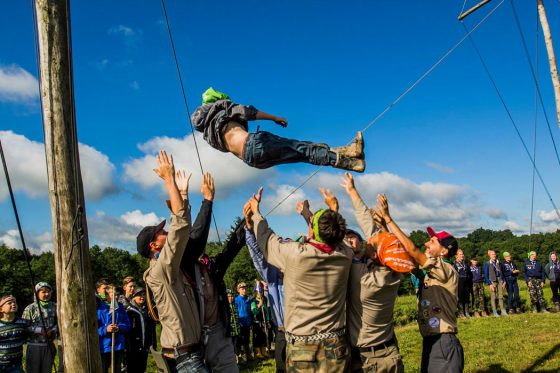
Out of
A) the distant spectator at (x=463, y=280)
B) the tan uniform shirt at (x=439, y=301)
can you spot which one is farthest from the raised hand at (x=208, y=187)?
the distant spectator at (x=463, y=280)

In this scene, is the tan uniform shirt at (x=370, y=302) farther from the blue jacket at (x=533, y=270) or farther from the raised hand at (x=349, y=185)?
the blue jacket at (x=533, y=270)

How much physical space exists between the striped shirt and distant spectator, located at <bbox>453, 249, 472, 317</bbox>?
10.6m

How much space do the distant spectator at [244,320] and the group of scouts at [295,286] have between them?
7.69 m

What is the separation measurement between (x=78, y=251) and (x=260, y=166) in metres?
1.70

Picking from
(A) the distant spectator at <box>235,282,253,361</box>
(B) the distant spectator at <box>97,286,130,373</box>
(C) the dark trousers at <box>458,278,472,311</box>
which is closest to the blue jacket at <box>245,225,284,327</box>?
(B) the distant spectator at <box>97,286,130,373</box>

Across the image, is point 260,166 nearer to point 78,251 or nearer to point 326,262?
point 326,262

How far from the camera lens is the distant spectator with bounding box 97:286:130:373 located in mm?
7203

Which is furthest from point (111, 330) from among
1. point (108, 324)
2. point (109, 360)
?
point (109, 360)

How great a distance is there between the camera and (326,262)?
3514 mm

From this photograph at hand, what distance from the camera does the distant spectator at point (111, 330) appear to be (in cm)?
720

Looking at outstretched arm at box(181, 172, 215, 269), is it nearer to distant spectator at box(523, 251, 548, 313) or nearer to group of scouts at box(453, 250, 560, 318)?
group of scouts at box(453, 250, 560, 318)

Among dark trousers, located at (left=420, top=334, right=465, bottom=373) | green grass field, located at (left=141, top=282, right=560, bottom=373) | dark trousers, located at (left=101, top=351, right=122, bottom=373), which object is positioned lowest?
green grass field, located at (left=141, top=282, right=560, bottom=373)

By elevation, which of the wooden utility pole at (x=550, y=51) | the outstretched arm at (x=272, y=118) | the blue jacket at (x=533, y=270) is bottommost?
the blue jacket at (x=533, y=270)

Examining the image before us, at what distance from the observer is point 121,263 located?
57281 mm
